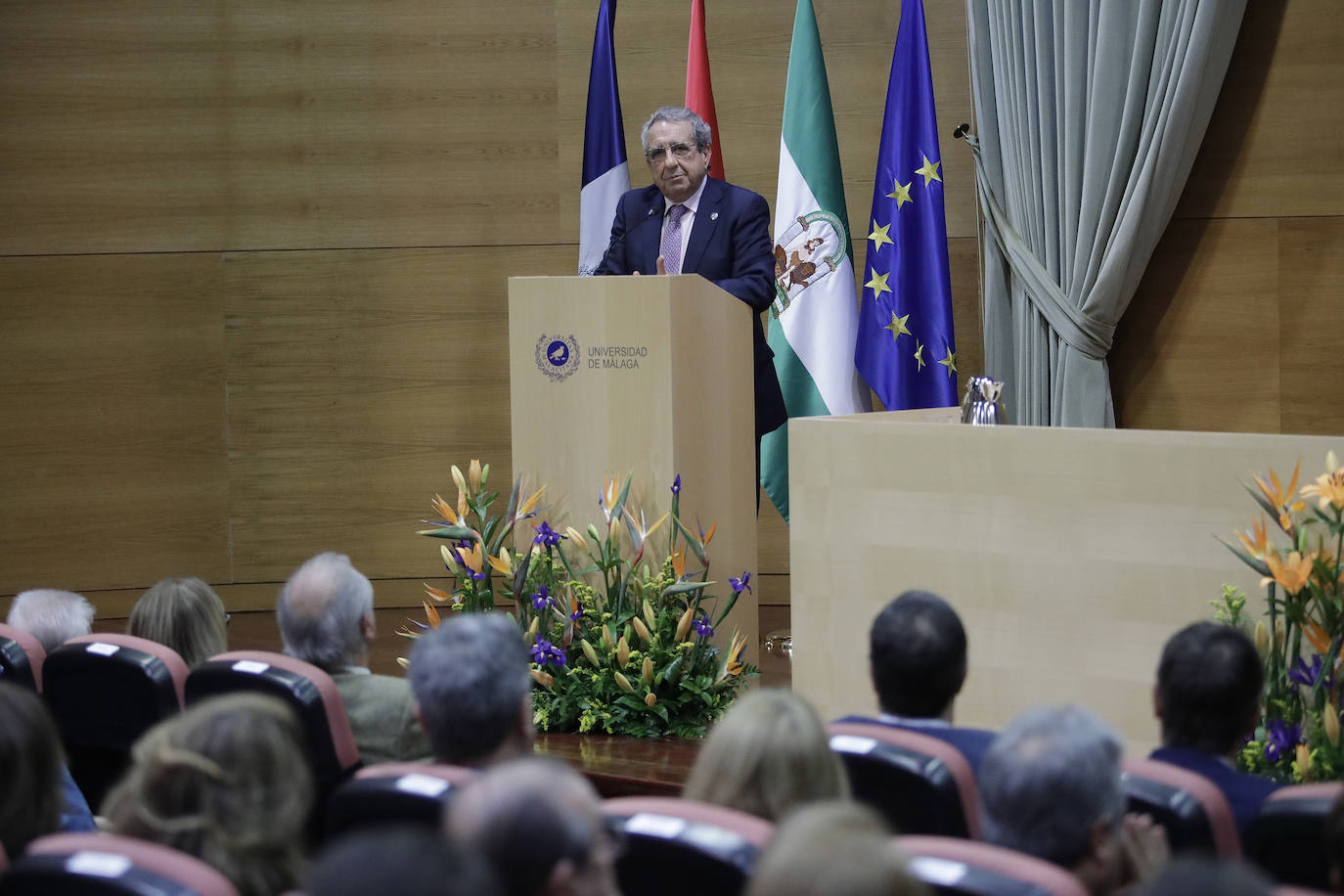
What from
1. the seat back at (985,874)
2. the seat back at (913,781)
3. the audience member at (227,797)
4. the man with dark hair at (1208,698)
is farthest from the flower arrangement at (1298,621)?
the audience member at (227,797)

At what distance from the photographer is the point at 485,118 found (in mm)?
6152

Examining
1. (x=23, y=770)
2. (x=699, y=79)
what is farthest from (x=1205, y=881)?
(x=699, y=79)

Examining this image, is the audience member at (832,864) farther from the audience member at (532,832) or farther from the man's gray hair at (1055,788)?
the man's gray hair at (1055,788)

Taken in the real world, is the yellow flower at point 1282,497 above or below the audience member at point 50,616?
above

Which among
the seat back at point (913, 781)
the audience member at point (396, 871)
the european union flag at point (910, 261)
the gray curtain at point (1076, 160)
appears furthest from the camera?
the european union flag at point (910, 261)

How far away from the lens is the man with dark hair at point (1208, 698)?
6.81ft

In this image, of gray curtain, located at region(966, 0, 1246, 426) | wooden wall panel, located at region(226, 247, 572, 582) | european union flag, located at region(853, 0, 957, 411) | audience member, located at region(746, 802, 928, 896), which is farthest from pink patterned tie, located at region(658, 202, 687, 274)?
audience member, located at region(746, 802, 928, 896)

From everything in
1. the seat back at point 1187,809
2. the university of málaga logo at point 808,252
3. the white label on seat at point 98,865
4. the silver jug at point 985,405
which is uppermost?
the university of málaga logo at point 808,252

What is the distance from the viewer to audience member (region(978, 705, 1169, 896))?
1.64 metres

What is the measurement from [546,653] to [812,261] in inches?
98.2

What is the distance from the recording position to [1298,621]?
2.70 meters

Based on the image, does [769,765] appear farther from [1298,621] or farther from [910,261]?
[910,261]

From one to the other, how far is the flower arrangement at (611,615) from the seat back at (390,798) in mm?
1699

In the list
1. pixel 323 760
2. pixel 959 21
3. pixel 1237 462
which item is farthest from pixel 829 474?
pixel 959 21
